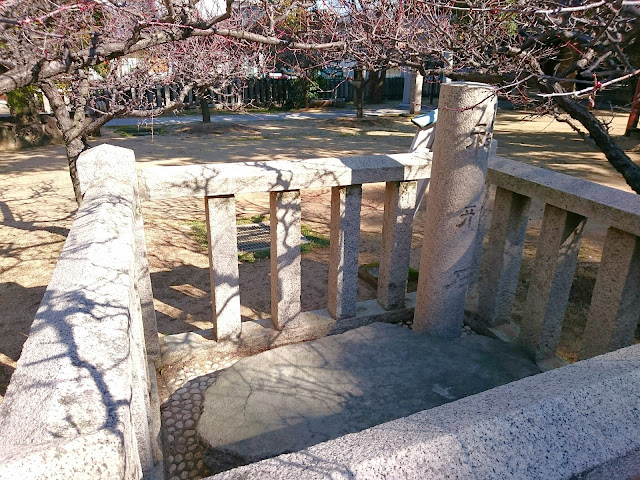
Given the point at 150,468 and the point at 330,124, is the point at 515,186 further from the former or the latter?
the point at 330,124

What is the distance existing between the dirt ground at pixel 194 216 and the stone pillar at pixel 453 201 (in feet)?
1.78

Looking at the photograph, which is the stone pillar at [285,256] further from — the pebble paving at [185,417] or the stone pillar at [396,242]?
the stone pillar at [396,242]

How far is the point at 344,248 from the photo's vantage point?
3498mm

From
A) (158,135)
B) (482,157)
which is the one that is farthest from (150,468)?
(158,135)

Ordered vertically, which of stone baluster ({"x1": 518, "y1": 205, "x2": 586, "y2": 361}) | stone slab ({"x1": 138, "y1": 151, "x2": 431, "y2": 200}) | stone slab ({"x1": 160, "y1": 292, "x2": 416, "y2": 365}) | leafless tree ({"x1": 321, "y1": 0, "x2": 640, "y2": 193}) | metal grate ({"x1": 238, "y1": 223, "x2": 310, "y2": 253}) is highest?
leafless tree ({"x1": 321, "y1": 0, "x2": 640, "y2": 193})

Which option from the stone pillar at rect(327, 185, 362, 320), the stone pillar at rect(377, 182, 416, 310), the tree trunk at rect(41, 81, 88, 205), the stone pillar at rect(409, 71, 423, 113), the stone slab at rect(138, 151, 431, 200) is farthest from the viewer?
the stone pillar at rect(409, 71, 423, 113)

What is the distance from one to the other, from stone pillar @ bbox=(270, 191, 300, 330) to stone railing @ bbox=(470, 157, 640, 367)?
4.82ft

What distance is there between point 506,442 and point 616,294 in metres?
2.00

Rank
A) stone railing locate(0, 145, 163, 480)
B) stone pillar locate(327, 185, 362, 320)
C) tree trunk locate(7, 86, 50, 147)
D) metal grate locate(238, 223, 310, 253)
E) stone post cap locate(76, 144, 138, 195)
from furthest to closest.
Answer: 1. tree trunk locate(7, 86, 50, 147)
2. metal grate locate(238, 223, 310, 253)
3. stone pillar locate(327, 185, 362, 320)
4. stone post cap locate(76, 144, 138, 195)
5. stone railing locate(0, 145, 163, 480)

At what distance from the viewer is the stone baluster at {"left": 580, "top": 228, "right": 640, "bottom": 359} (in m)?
2.67

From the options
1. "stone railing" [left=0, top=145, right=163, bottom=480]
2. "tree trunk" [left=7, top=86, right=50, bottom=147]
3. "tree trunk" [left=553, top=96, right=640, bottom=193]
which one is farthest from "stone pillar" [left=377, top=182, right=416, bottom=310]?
"tree trunk" [left=7, top=86, right=50, bottom=147]

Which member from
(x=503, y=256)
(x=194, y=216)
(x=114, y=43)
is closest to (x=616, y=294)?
(x=503, y=256)

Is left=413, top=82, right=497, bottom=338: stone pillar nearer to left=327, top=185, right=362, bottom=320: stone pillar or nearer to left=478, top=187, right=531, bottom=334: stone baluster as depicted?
left=478, top=187, right=531, bottom=334: stone baluster

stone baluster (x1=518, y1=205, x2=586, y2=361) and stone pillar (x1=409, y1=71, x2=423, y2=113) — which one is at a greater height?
stone pillar (x1=409, y1=71, x2=423, y2=113)
